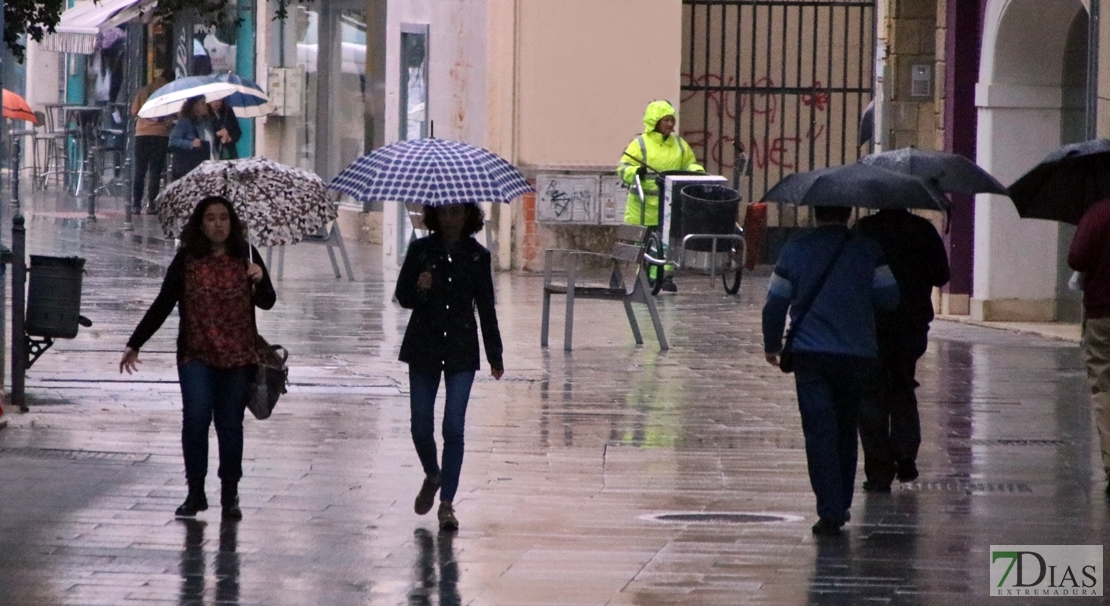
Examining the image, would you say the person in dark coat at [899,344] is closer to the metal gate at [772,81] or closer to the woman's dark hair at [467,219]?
the woman's dark hair at [467,219]

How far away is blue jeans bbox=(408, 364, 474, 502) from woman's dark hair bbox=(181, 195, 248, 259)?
0.92 meters

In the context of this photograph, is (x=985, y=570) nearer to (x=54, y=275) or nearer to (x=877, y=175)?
(x=877, y=175)

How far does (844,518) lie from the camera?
8352 millimetres

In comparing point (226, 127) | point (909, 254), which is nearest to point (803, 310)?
point (909, 254)

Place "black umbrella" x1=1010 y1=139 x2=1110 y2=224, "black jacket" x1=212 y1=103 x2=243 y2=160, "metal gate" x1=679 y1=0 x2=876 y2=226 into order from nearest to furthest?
"black umbrella" x1=1010 y1=139 x2=1110 y2=224
"metal gate" x1=679 y1=0 x2=876 y2=226
"black jacket" x1=212 y1=103 x2=243 y2=160

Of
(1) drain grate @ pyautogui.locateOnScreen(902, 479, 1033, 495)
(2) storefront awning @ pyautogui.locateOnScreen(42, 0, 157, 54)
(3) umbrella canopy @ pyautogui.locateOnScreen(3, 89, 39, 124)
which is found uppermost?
(2) storefront awning @ pyautogui.locateOnScreen(42, 0, 157, 54)

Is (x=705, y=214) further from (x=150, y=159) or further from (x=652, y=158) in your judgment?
(x=150, y=159)

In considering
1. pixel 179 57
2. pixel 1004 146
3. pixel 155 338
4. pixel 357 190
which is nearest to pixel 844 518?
pixel 357 190

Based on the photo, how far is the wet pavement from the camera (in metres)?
7.34

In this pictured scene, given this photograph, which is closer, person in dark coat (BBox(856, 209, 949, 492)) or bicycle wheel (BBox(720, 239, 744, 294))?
person in dark coat (BBox(856, 209, 949, 492))

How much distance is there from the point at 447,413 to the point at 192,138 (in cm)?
1899

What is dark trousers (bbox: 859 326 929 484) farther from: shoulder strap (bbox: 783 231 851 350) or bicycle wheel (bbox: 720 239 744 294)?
bicycle wheel (bbox: 720 239 744 294)

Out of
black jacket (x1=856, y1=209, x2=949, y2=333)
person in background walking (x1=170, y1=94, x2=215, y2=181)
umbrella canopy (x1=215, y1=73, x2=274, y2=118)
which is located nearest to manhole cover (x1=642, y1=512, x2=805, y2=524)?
black jacket (x1=856, y1=209, x2=949, y2=333)

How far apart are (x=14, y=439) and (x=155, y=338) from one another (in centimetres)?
468
